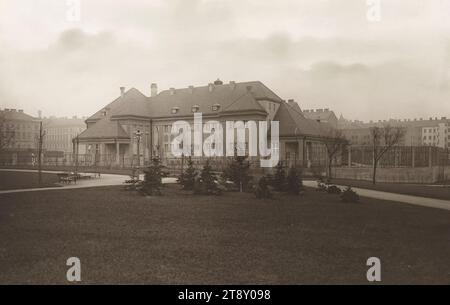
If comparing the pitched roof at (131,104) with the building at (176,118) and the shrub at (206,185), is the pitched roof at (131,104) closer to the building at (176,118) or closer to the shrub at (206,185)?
the building at (176,118)

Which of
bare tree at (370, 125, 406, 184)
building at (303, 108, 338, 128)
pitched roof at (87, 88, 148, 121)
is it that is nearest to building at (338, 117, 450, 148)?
building at (303, 108, 338, 128)

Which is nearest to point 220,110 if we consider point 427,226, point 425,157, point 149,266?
point 425,157

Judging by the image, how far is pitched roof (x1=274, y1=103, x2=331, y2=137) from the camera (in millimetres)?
43344

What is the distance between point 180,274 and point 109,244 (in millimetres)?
2621

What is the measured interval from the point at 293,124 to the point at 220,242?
35.3 meters

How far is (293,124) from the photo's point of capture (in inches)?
1729

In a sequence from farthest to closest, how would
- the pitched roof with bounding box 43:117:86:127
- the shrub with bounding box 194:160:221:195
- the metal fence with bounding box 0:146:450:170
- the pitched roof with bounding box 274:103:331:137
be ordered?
the pitched roof with bounding box 43:117:86:127, the pitched roof with bounding box 274:103:331:137, the metal fence with bounding box 0:146:450:170, the shrub with bounding box 194:160:221:195

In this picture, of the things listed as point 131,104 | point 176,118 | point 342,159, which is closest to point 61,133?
point 131,104

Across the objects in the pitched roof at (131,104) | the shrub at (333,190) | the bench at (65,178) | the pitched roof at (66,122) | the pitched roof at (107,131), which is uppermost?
the pitched roof at (66,122)

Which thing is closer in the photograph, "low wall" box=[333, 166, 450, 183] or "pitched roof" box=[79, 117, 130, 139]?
"low wall" box=[333, 166, 450, 183]

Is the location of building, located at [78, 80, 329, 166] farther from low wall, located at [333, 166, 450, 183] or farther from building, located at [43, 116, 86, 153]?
building, located at [43, 116, 86, 153]

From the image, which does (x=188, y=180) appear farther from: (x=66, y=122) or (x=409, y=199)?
(x=66, y=122)

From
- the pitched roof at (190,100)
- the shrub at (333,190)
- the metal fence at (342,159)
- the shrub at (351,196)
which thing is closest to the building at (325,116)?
the pitched roof at (190,100)

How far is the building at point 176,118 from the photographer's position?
43.7m
